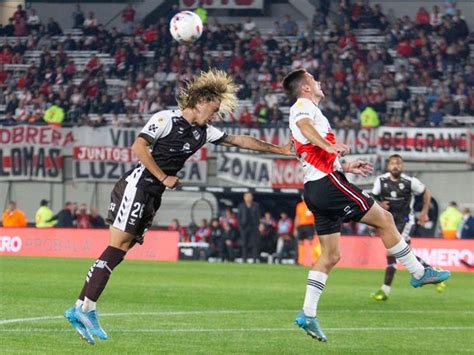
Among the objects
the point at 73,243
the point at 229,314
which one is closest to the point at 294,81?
the point at 229,314

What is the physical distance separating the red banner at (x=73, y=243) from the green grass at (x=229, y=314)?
304 inches

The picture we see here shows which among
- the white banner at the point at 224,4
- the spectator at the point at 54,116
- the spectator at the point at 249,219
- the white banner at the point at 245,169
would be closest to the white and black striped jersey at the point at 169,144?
the spectator at the point at 249,219

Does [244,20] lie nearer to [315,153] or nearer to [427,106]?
[427,106]

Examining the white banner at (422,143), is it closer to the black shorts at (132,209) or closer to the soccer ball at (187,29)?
the soccer ball at (187,29)

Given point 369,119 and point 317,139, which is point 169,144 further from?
point 369,119

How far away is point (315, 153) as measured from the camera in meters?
11.7

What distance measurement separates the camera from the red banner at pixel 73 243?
1296 inches

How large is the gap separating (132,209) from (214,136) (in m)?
1.27

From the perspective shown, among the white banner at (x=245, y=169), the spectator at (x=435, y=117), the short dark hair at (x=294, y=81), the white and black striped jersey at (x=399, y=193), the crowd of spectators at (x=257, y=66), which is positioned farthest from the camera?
the crowd of spectators at (x=257, y=66)

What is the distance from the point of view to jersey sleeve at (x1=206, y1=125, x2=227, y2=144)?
1176 cm

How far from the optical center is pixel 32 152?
3872 centimetres

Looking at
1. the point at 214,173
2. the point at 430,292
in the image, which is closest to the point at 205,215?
the point at 214,173

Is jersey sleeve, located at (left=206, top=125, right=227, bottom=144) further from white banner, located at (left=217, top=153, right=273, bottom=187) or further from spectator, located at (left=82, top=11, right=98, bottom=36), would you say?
spectator, located at (left=82, top=11, right=98, bottom=36)

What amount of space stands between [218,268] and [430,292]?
849cm
